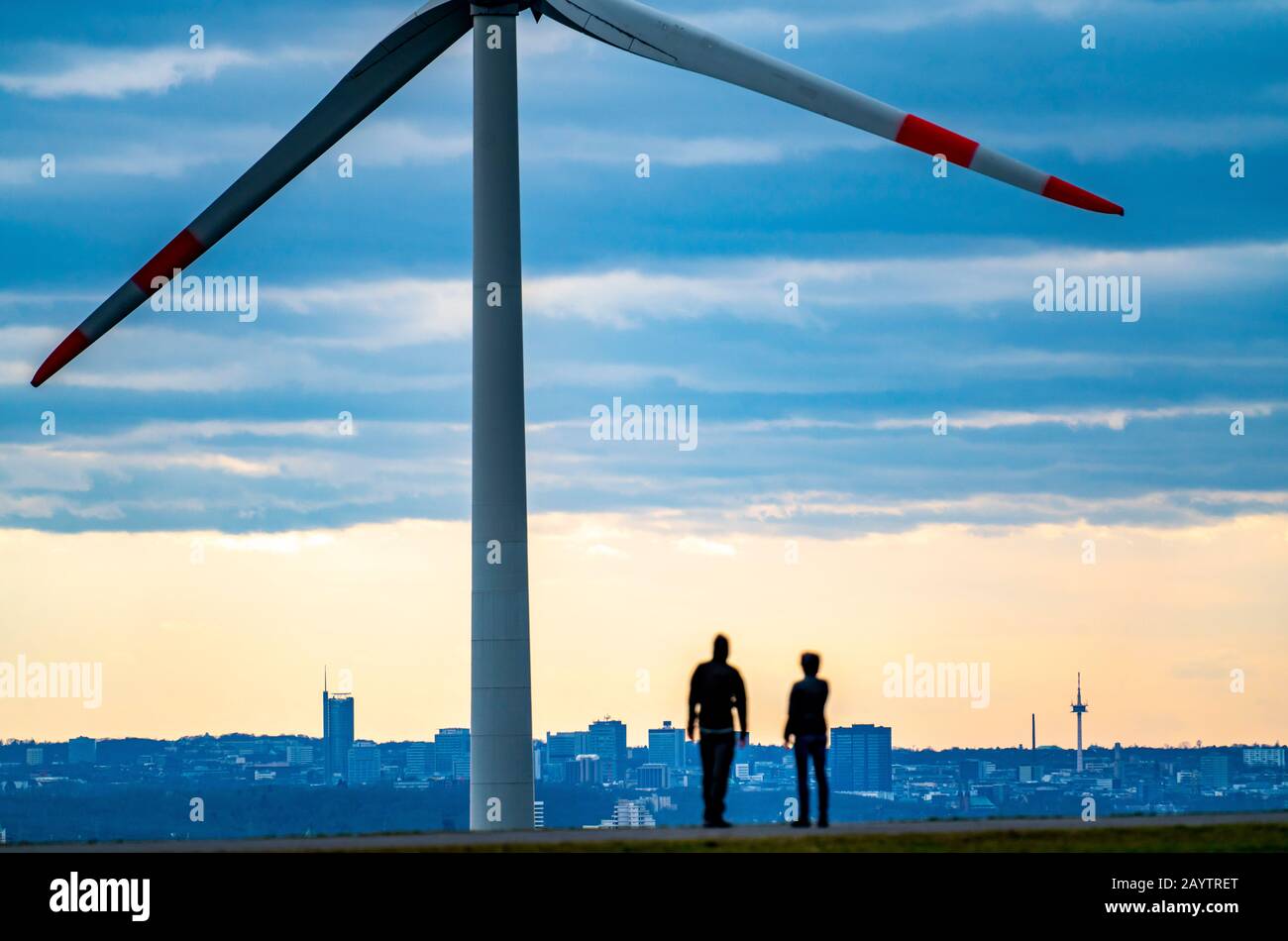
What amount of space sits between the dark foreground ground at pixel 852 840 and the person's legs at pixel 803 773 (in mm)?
542

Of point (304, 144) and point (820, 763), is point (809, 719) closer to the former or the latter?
point (820, 763)

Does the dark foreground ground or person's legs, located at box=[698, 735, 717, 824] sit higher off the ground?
person's legs, located at box=[698, 735, 717, 824]

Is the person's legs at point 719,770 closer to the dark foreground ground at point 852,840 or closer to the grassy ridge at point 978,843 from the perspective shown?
the dark foreground ground at point 852,840

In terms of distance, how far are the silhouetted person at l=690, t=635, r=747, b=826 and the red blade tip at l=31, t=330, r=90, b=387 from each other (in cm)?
2953

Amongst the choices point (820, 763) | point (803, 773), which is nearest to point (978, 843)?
point (820, 763)

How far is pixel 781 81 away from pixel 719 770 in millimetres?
23152

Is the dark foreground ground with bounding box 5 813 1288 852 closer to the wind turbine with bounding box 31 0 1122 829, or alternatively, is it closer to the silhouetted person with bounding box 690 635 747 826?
the silhouetted person with bounding box 690 635 747 826

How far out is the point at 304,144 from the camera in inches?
2594

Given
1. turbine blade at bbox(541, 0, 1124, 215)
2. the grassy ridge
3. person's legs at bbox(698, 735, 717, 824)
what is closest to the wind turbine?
turbine blade at bbox(541, 0, 1124, 215)

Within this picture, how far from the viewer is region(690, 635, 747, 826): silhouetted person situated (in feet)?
143
